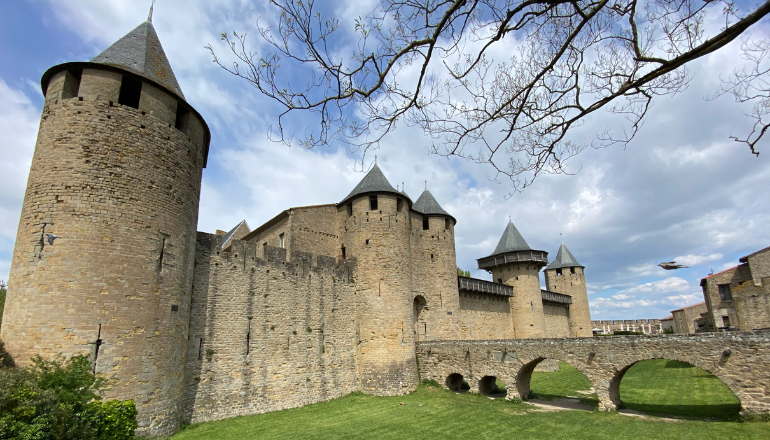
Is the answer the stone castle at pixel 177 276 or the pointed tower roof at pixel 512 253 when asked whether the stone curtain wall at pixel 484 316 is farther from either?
the pointed tower roof at pixel 512 253

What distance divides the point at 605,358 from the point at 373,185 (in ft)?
40.6

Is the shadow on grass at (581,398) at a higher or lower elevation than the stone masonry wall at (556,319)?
lower

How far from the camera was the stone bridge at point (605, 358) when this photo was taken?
11.9m

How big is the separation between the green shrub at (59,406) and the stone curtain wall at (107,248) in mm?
605

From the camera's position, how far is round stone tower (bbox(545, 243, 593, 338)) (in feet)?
117

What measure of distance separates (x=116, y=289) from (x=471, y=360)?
1418 cm

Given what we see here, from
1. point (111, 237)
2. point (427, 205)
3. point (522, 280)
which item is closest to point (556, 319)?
point (522, 280)

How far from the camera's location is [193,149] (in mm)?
12328

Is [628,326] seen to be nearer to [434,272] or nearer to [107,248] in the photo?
[434,272]

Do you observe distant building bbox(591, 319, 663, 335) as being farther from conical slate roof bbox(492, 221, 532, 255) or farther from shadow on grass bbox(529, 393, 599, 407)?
shadow on grass bbox(529, 393, 599, 407)

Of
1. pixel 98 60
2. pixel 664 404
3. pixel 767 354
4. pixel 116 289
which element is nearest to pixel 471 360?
pixel 664 404

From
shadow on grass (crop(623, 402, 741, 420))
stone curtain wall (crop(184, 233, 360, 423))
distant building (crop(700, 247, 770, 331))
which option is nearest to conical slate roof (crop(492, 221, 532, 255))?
distant building (crop(700, 247, 770, 331))

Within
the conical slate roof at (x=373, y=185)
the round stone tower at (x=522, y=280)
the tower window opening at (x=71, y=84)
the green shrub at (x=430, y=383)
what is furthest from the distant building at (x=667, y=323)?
the tower window opening at (x=71, y=84)

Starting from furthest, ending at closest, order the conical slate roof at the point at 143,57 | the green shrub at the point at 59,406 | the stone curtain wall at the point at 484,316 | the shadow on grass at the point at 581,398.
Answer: the stone curtain wall at the point at 484,316
the shadow on grass at the point at 581,398
the conical slate roof at the point at 143,57
the green shrub at the point at 59,406
